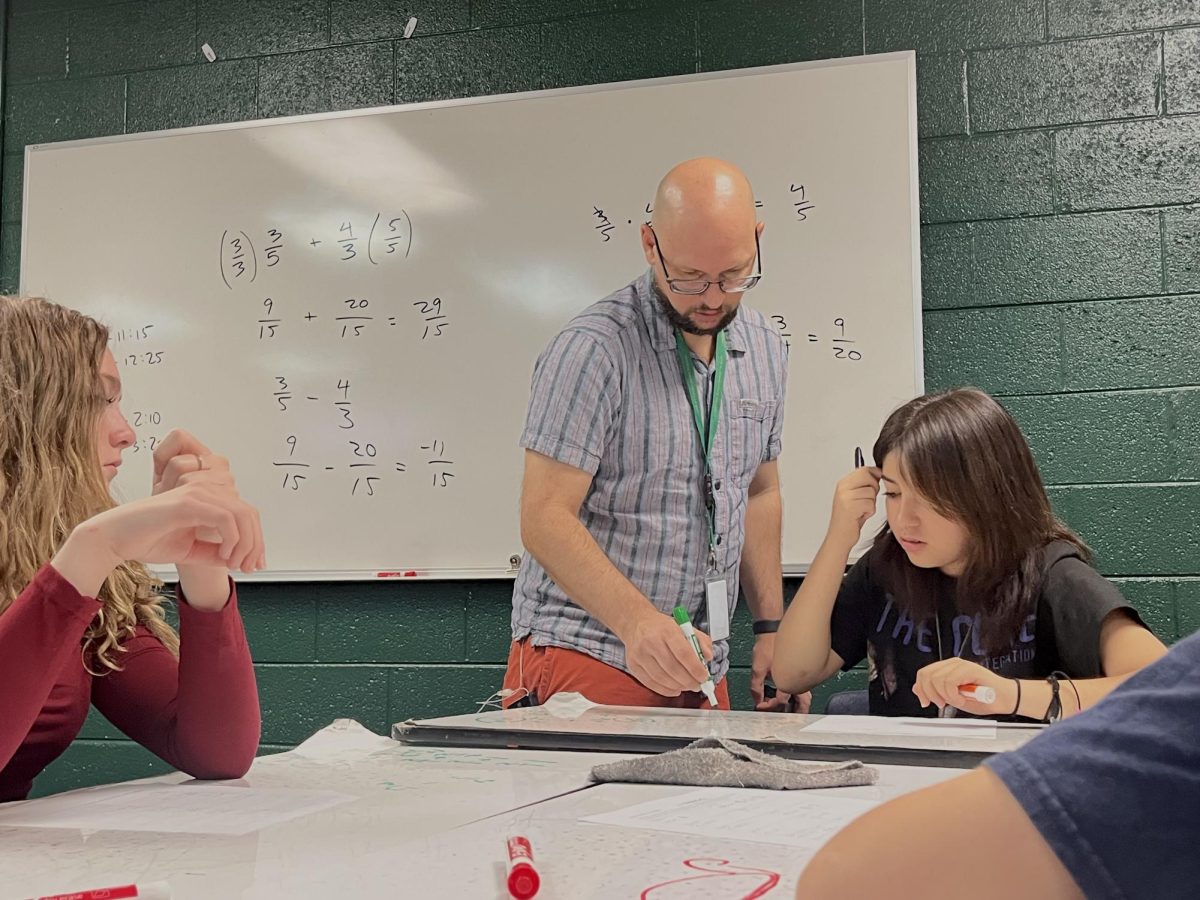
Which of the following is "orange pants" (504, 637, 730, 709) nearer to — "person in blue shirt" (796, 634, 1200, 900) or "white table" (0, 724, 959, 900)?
"white table" (0, 724, 959, 900)

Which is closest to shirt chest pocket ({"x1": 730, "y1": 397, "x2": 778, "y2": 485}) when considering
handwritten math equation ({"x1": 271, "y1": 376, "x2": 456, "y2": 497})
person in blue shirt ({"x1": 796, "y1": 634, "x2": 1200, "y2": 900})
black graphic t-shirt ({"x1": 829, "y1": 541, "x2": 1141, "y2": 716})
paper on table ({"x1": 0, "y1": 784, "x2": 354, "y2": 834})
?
black graphic t-shirt ({"x1": 829, "y1": 541, "x2": 1141, "y2": 716})

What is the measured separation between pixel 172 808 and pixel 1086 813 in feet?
2.86

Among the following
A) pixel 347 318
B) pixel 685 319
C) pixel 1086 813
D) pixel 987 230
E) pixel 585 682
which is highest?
pixel 987 230

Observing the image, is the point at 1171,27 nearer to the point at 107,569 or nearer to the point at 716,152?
the point at 716,152

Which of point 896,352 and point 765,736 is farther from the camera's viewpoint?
point 896,352

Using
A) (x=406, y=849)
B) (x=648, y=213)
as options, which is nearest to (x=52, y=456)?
(x=406, y=849)

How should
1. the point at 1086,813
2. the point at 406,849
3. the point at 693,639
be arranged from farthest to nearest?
the point at 693,639, the point at 406,849, the point at 1086,813

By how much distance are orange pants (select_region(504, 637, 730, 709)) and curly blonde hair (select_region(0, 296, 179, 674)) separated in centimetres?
67

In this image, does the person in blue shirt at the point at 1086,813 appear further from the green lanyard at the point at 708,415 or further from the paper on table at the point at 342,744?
the green lanyard at the point at 708,415

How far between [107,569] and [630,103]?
1.84m

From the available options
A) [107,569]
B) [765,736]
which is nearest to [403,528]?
[765,736]

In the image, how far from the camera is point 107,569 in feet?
3.39

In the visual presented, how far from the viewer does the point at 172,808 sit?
1.02 metres

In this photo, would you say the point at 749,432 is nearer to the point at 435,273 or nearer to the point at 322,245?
the point at 435,273
